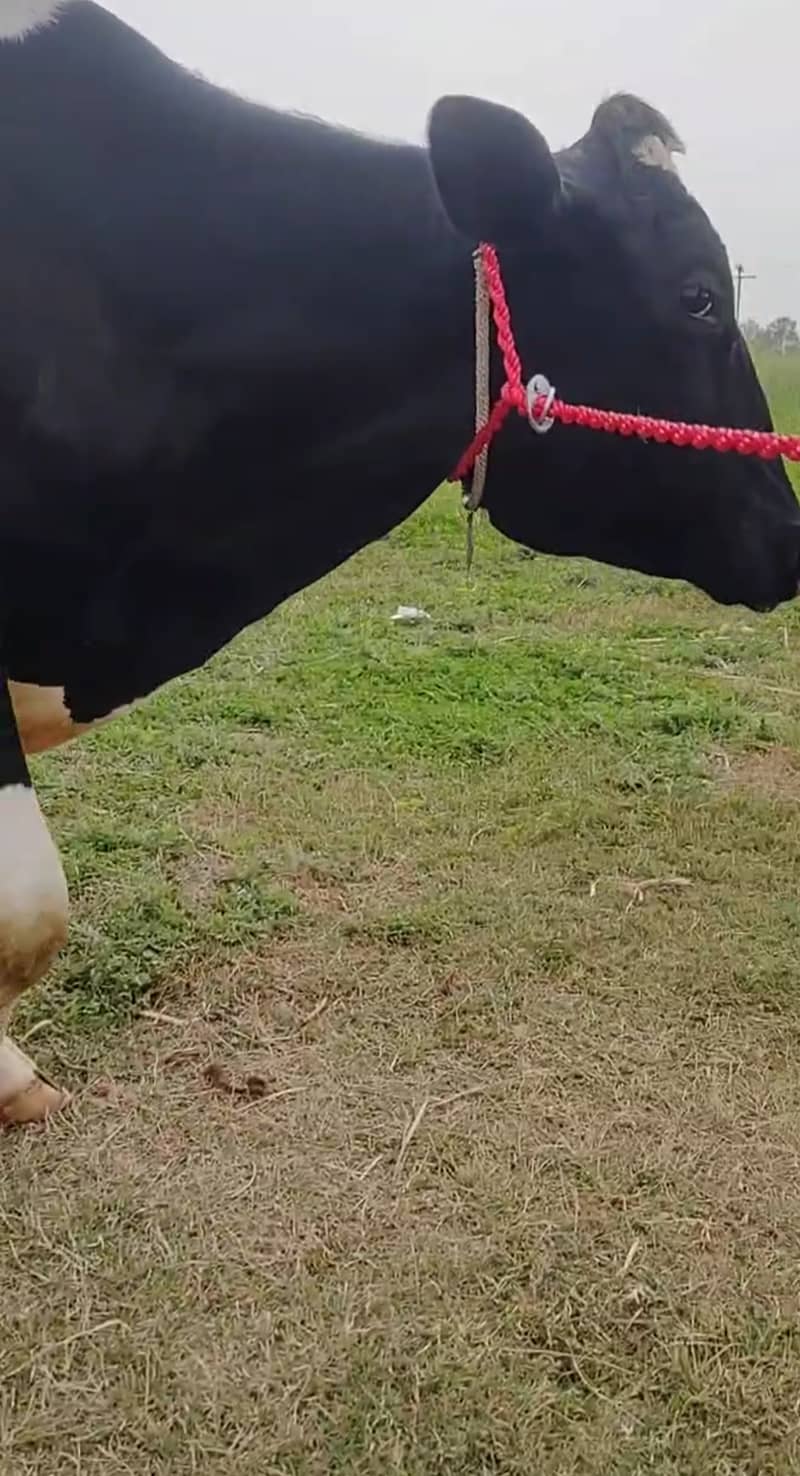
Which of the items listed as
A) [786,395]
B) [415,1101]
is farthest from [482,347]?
[786,395]

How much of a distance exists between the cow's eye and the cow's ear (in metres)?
0.24

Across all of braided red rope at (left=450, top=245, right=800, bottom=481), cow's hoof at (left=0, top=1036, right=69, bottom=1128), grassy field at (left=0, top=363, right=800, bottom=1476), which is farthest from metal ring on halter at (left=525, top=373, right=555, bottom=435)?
cow's hoof at (left=0, top=1036, right=69, bottom=1128)

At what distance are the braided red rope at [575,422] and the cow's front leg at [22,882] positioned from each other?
2.43 feet

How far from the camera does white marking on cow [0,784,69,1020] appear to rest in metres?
1.68

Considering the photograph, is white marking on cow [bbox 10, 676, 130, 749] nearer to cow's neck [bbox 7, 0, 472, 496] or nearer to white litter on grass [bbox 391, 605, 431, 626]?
cow's neck [bbox 7, 0, 472, 496]

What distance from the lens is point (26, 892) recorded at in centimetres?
169

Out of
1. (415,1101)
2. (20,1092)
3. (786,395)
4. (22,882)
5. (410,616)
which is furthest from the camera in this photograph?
(786,395)

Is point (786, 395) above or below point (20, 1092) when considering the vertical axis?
above

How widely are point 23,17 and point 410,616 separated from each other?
3858 millimetres

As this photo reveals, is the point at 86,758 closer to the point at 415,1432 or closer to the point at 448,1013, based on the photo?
the point at 448,1013

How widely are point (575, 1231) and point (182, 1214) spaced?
0.59 m

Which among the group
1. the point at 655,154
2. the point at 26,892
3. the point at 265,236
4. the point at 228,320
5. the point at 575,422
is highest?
the point at 655,154

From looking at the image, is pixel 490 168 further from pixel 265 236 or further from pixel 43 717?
pixel 43 717

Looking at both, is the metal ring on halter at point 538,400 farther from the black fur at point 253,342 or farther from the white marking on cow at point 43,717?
the white marking on cow at point 43,717
